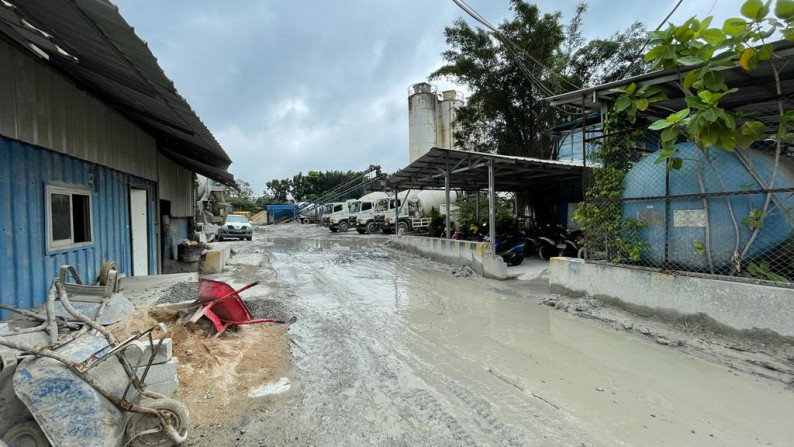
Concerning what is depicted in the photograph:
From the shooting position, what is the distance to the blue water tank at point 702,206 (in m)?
4.35

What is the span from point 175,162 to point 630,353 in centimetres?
1015

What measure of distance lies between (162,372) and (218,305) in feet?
5.06

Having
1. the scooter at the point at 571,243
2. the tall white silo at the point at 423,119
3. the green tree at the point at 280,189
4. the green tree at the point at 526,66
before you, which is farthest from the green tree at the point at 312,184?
the scooter at the point at 571,243

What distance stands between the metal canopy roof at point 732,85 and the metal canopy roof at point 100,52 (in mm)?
5527

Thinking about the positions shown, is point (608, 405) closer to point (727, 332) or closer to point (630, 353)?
point (630, 353)

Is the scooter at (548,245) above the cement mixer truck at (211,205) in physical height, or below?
below

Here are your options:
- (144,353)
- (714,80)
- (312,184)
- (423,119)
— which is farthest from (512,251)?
(312,184)

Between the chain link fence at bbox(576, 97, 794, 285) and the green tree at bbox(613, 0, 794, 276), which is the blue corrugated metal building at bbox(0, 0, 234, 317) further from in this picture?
the chain link fence at bbox(576, 97, 794, 285)

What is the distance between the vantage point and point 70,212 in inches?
172

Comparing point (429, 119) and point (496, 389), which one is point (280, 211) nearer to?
point (429, 119)

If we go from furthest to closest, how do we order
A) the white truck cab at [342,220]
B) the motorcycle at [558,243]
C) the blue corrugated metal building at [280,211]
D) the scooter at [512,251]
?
1. the blue corrugated metal building at [280,211]
2. the white truck cab at [342,220]
3. the motorcycle at [558,243]
4. the scooter at [512,251]

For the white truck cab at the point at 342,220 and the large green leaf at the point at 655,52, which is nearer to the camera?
the large green leaf at the point at 655,52

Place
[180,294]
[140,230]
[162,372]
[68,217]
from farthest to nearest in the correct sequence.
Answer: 1. [140,230]
2. [180,294]
3. [68,217]
4. [162,372]

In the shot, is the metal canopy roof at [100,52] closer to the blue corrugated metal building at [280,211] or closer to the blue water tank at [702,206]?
the blue water tank at [702,206]
